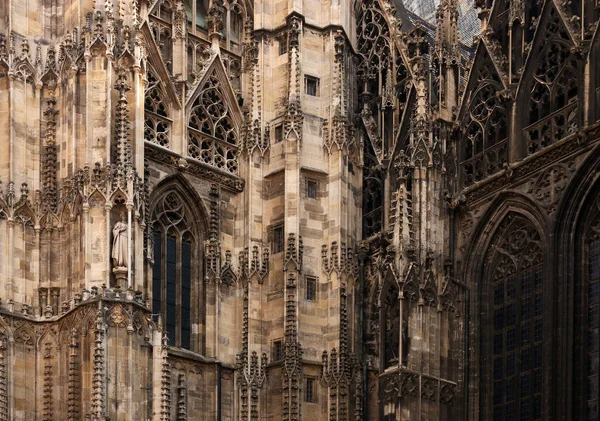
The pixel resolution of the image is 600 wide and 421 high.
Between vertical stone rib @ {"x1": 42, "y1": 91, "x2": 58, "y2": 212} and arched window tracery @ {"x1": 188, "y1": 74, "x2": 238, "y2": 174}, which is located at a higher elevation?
arched window tracery @ {"x1": 188, "y1": 74, "x2": 238, "y2": 174}

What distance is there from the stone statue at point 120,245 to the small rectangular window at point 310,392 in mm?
5852

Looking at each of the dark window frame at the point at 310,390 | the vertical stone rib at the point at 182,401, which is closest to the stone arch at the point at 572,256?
the dark window frame at the point at 310,390

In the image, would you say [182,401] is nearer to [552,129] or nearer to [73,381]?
[73,381]

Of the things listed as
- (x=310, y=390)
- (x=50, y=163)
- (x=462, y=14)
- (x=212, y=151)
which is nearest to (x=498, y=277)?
(x=310, y=390)

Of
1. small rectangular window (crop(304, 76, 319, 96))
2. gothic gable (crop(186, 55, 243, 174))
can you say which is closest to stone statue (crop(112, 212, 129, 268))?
gothic gable (crop(186, 55, 243, 174))

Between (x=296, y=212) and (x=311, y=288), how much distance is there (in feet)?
6.06

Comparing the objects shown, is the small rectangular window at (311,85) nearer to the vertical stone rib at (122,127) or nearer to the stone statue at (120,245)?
the vertical stone rib at (122,127)

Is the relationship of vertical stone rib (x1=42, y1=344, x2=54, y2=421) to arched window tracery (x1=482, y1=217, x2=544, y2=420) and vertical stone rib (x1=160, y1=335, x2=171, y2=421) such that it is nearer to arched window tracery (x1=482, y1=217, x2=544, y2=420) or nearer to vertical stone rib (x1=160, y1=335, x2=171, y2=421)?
vertical stone rib (x1=160, y1=335, x2=171, y2=421)

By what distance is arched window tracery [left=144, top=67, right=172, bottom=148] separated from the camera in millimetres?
42247

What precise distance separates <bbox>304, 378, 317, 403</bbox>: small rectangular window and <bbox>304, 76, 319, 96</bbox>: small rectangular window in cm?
743

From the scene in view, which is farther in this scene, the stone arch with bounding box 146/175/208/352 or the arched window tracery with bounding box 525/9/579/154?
the stone arch with bounding box 146/175/208/352

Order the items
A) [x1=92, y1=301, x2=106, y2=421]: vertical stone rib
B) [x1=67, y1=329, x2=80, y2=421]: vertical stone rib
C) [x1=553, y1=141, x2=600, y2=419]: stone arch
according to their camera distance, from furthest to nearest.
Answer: [x1=553, y1=141, x2=600, y2=419]: stone arch < [x1=67, y1=329, x2=80, y2=421]: vertical stone rib < [x1=92, y1=301, x2=106, y2=421]: vertical stone rib

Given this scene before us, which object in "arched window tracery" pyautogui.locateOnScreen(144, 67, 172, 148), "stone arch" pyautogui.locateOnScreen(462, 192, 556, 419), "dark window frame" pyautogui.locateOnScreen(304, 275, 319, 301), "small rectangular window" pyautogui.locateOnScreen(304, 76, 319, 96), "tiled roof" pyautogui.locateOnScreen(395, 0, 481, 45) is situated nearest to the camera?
"stone arch" pyautogui.locateOnScreen(462, 192, 556, 419)

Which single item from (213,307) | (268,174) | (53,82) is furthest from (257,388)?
(53,82)
